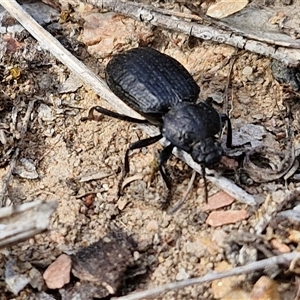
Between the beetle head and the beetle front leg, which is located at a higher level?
the beetle head

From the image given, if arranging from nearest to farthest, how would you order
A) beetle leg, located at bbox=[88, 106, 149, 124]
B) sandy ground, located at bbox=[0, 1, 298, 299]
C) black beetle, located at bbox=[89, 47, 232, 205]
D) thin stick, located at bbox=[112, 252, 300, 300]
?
thin stick, located at bbox=[112, 252, 300, 300] < sandy ground, located at bbox=[0, 1, 298, 299] < black beetle, located at bbox=[89, 47, 232, 205] < beetle leg, located at bbox=[88, 106, 149, 124]

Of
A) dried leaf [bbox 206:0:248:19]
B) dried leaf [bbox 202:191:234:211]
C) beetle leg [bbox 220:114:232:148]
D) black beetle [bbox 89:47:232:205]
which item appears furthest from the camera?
dried leaf [bbox 206:0:248:19]

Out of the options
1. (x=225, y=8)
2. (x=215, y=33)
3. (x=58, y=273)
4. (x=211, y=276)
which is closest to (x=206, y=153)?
(x=211, y=276)

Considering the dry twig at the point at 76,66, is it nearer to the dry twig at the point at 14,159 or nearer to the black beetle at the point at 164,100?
the black beetle at the point at 164,100

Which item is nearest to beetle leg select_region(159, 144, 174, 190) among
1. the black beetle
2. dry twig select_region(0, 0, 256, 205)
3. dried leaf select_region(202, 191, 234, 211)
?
the black beetle

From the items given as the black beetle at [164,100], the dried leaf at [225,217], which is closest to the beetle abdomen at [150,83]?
the black beetle at [164,100]

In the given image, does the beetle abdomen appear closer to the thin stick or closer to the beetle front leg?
the beetle front leg
